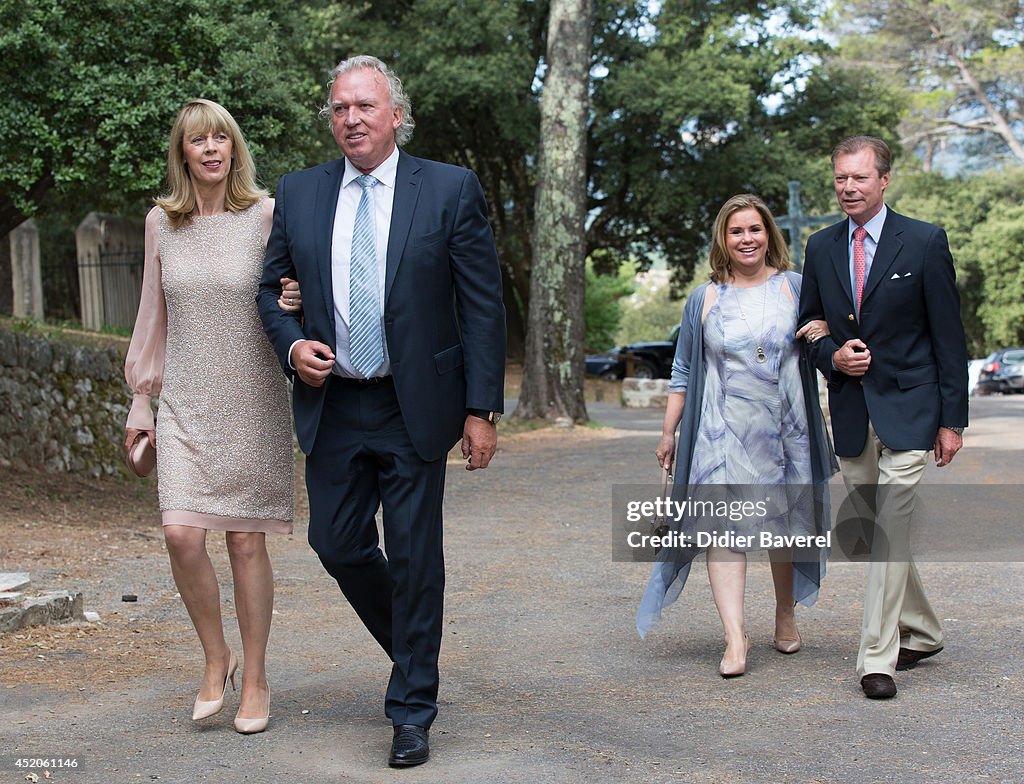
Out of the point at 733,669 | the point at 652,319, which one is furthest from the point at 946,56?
the point at 652,319

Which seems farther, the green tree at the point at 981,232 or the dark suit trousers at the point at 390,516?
the green tree at the point at 981,232

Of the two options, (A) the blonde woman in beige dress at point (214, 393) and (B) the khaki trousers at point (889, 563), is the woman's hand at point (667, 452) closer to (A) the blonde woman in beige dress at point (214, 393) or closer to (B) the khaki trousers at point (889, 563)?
(B) the khaki trousers at point (889, 563)

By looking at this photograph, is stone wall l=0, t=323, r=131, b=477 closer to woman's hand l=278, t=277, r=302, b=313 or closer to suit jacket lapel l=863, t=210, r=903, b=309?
woman's hand l=278, t=277, r=302, b=313

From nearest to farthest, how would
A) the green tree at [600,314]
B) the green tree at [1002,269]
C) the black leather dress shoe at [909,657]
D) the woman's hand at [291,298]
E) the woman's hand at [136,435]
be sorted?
the woman's hand at [291,298], the woman's hand at [136,435], the black leather dress shoe at [909,657], the green tree at [600,314], the green tree at [1002,269]

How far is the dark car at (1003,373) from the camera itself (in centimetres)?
4412

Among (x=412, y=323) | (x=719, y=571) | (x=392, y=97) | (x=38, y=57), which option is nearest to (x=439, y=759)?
(x=412, y=323)

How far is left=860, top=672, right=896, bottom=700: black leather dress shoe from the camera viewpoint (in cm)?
498

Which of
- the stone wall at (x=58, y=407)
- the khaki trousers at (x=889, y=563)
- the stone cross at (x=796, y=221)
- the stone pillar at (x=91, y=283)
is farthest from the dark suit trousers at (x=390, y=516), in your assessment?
the stone cross at (x=796, y=221)

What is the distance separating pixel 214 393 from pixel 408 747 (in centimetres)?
134

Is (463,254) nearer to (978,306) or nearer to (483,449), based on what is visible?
(483,449)

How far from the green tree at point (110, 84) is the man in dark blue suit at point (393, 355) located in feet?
18.1

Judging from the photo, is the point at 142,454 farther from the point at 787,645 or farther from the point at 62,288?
the point at 62,288

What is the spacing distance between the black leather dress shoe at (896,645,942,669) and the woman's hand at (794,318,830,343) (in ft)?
4.15

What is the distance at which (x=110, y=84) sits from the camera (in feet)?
31.4
